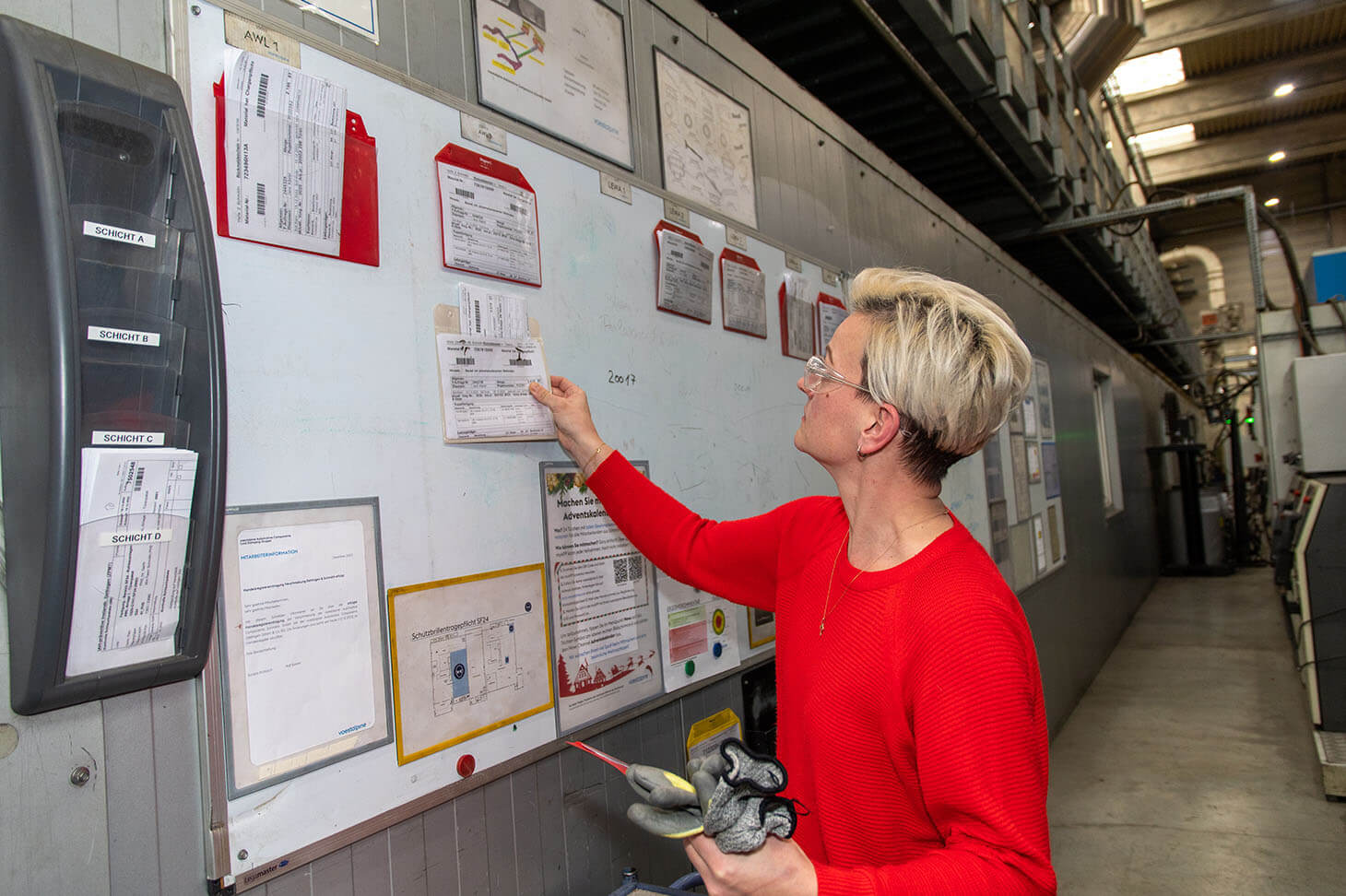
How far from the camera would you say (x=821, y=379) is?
1.39 metres

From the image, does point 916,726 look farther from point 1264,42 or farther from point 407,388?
point 1264,42

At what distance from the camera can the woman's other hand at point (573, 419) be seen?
144cm

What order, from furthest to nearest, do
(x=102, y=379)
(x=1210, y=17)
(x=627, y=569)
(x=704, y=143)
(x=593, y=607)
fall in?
(x=1210, y=17) → (x=704, y=143) → (x=627, y=569) → (x=593, y=607) → (x=102, y=379)

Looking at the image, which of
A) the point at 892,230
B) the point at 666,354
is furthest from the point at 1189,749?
the point at 666,354

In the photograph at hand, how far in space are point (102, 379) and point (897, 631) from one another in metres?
1.04

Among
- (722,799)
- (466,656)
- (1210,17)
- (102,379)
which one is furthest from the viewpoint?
(1210,17)

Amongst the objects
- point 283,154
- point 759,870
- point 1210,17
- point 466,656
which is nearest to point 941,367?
point 759,870

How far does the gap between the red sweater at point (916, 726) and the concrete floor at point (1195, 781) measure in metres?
2.74

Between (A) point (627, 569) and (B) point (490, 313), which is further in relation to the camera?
(A) point (627, 569)

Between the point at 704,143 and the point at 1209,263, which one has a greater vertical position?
the point at 1209,263

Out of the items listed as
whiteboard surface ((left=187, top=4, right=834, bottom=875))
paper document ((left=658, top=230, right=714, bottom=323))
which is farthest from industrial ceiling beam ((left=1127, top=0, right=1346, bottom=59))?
whiteboard surface ((left=187, top=4, right=834, bottom=875))

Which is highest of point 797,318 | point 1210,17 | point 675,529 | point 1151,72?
point 1151,72

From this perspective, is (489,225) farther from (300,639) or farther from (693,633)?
(693,633)

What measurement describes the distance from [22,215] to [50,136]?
83 millimetres
